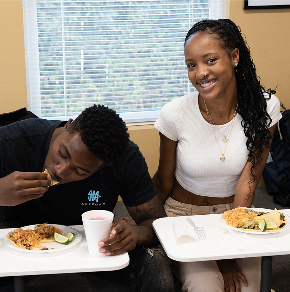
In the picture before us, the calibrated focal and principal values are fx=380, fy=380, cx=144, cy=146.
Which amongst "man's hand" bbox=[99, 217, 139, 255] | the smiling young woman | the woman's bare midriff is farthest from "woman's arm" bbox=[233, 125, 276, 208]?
"man's hand" bbox=[99, 217, 139, 255]

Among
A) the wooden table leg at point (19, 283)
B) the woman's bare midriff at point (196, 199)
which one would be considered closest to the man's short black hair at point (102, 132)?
the wooden table leg at point (19, 283)

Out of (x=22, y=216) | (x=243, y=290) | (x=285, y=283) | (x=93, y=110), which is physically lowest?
(x=285, y=283)

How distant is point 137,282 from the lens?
1.56 meters

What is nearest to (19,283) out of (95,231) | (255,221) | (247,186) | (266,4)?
(95,231)

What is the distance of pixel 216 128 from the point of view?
204cm

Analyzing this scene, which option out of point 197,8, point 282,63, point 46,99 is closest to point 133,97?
point 46,99

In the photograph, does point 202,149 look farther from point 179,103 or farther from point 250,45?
point 250,45

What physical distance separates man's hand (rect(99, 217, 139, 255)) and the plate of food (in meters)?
0.40

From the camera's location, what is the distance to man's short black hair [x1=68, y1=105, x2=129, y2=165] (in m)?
1.43

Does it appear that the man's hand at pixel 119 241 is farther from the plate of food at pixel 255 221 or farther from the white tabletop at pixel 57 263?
the plate of food at pixel 255 221

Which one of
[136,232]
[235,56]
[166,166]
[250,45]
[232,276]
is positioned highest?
[250,45]

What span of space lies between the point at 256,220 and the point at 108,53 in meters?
2.44

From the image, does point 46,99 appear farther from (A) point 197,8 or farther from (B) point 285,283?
(B) point 285,283

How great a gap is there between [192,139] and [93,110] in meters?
0.67
